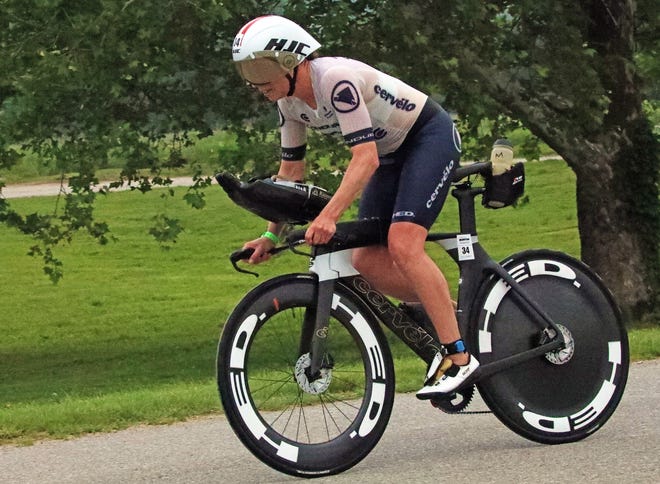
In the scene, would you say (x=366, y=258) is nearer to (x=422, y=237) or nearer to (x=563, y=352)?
(x=422, y=237)

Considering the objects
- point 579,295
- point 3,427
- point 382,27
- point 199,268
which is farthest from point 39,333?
point 579,295

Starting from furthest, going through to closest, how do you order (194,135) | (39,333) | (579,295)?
(39,333) < (194,135) < (579,295)

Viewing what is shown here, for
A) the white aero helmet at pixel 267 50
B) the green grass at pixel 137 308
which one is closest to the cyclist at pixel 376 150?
the white aero helmet at pixel 267 50

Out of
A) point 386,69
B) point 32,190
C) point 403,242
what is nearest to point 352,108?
point 403,242

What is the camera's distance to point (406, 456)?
5770 millimetres

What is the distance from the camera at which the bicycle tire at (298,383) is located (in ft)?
17.6

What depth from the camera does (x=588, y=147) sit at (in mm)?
17297

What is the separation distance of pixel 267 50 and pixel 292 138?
2.06 ft

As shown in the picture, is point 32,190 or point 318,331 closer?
point 318,331

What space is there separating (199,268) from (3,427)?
70.6 feet

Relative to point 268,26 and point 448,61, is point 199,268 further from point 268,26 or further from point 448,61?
point 268,26

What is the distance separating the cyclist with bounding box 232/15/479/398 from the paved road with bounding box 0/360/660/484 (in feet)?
1.22

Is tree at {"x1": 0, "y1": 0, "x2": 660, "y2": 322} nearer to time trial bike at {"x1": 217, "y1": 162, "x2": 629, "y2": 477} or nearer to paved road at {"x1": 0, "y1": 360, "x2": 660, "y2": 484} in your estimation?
paved road at {"x1": 0, "y1": 360, "x2": 660, "y2": 484}

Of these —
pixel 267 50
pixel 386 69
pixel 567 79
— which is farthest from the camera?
pixel 567 79
